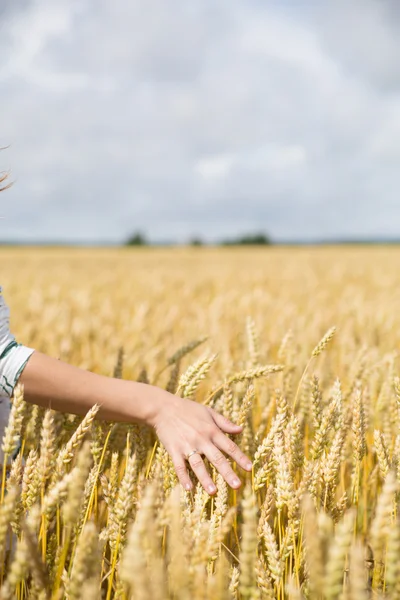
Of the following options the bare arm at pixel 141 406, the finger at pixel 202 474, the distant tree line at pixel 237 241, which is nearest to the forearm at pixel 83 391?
the bare arm at pixel 141 406

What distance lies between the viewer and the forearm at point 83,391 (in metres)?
1.07

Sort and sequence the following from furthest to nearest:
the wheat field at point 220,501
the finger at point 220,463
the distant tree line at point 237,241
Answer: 1. the distant tree line at point 237,241
2. the finger at point 220,463
3. the wheat field at point 220,501

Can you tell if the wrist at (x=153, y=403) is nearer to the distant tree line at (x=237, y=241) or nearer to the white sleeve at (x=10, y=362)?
the white sleeve at (x=10, y=362)

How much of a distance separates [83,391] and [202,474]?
0.88ft

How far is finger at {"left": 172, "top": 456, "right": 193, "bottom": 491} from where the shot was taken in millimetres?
1020

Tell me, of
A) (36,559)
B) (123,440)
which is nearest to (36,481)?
(36,559)

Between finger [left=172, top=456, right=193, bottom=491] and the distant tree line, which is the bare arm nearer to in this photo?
finger [left=172, top=456, right=193, bottom=491]

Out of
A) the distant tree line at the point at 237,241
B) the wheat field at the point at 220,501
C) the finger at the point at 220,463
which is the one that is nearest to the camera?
the wheat field at the point at 220,501

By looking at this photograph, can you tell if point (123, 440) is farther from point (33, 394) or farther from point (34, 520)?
point (34, 520)

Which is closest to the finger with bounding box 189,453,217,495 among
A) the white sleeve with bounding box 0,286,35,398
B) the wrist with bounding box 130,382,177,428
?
the wrist with bounding box 130,382,177,428

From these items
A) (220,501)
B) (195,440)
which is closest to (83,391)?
(195,440)

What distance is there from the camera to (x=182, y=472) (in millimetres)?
1019

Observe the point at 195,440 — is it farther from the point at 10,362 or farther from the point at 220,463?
→ the point at 10,362

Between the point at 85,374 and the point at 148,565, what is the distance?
1.41 ft
